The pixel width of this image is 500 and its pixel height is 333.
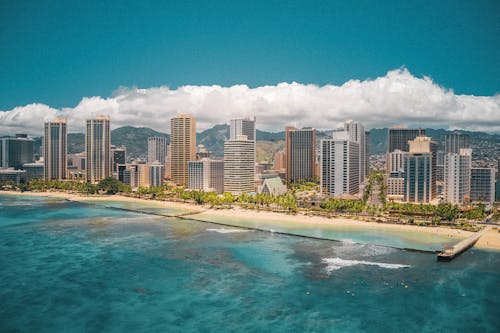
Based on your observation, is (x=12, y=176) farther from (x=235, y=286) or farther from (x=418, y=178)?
(x=235, y=286)

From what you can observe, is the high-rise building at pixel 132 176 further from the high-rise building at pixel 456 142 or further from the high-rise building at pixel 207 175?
the high-rise building at pixel 456 142

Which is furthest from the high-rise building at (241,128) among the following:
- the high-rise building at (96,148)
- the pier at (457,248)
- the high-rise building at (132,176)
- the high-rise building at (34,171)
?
the pier at (457,248)

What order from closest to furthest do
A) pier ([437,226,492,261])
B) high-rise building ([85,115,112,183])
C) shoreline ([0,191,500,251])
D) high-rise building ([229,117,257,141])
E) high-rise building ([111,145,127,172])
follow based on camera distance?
pier ([437,226,492,261]), shoreline ([0,191,500,251]), high-rise building ([229,117,257,141]), high-rise building ([85,115,112,183]), high-rise building ([111,145,127,172])

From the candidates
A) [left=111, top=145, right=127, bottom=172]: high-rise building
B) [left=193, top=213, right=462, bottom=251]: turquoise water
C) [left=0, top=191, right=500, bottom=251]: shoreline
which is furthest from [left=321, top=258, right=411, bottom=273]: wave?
[left=111, top=145, right=127, bottom=172]: high-rise building

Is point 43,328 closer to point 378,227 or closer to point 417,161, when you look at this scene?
point 378,227

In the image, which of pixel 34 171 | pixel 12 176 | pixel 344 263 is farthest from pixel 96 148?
pixel 344 263

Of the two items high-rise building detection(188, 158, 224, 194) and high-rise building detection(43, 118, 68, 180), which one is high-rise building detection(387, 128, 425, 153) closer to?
high-rise building detection(188, 158, 224, 194)

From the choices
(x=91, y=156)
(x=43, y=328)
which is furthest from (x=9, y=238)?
(x=91, y=156)
